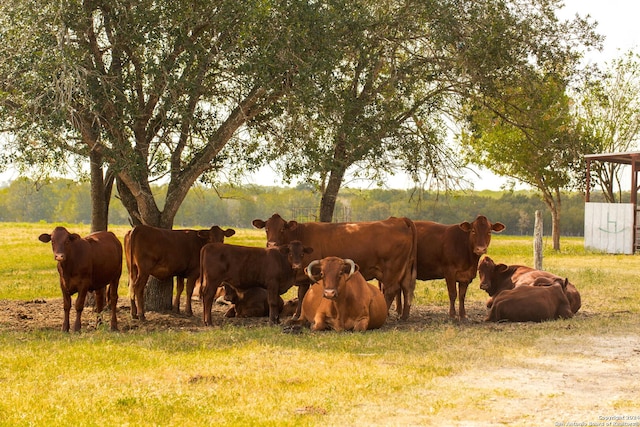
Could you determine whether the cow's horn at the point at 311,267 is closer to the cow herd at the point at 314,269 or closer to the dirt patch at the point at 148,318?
the cow herd at the point at 314,269

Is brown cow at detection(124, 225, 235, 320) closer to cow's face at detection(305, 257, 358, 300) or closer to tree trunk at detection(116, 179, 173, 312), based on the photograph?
tree trunk at detection(116, 179, 173, 312)

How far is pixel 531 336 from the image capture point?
10.9 m

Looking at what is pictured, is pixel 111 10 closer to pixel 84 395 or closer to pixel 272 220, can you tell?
pixel 272 220

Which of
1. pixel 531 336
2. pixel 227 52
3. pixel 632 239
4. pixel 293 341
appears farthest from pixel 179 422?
pixel 632 239

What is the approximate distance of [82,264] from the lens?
38.8 feet

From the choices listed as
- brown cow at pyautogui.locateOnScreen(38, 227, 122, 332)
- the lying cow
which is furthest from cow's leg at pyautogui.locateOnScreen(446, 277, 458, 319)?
brown cow at pyautogui.locateOnScreen(38, 227, 122, 332)

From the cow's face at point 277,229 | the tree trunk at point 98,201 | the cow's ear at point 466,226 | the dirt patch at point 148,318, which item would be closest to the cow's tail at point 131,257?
the dirt patch at point 148,318

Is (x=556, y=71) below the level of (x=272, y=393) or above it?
above

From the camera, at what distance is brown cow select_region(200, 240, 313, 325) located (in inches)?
501

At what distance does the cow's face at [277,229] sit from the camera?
13.7 m

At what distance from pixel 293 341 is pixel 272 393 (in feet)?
9.73

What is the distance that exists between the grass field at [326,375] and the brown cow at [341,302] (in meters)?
0.51

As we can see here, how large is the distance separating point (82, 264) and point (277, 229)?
11.0ft

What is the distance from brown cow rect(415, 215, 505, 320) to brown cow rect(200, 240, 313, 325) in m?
2.49
